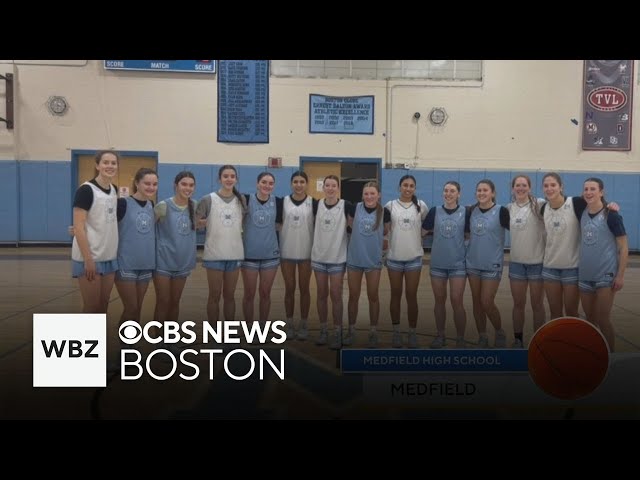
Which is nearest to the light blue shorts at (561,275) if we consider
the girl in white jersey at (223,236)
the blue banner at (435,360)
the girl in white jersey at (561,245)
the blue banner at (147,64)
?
the girl in white jersey at (561,245)

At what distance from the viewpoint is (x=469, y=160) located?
29.2 feet

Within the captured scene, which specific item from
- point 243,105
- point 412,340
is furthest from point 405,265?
point 243,105

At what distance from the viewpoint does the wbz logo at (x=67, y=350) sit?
8.53 feet

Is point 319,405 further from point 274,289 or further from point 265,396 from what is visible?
point 274,289

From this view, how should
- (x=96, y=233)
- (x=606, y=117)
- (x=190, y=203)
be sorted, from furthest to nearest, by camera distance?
1. (x=606, y=117)
2. (x=190, y=203)
3. (x=96, y=233)

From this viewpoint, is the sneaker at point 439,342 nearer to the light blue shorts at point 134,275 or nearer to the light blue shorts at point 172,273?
the light blue shorts at point 172,273

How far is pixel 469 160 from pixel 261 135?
336 cm

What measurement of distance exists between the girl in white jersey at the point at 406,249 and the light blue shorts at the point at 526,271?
604 millimetres

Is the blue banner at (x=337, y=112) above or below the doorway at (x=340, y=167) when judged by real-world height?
above

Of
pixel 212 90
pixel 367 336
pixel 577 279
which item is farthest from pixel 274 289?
pixel 577 279

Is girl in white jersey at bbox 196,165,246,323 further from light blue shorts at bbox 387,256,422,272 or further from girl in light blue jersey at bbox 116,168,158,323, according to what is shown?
light blue shorts at bbox 387,256,422,272

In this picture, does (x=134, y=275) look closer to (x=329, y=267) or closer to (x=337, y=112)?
(x=329, y=267)

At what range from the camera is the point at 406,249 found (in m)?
3.76

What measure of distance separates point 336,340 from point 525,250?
4.57ft
